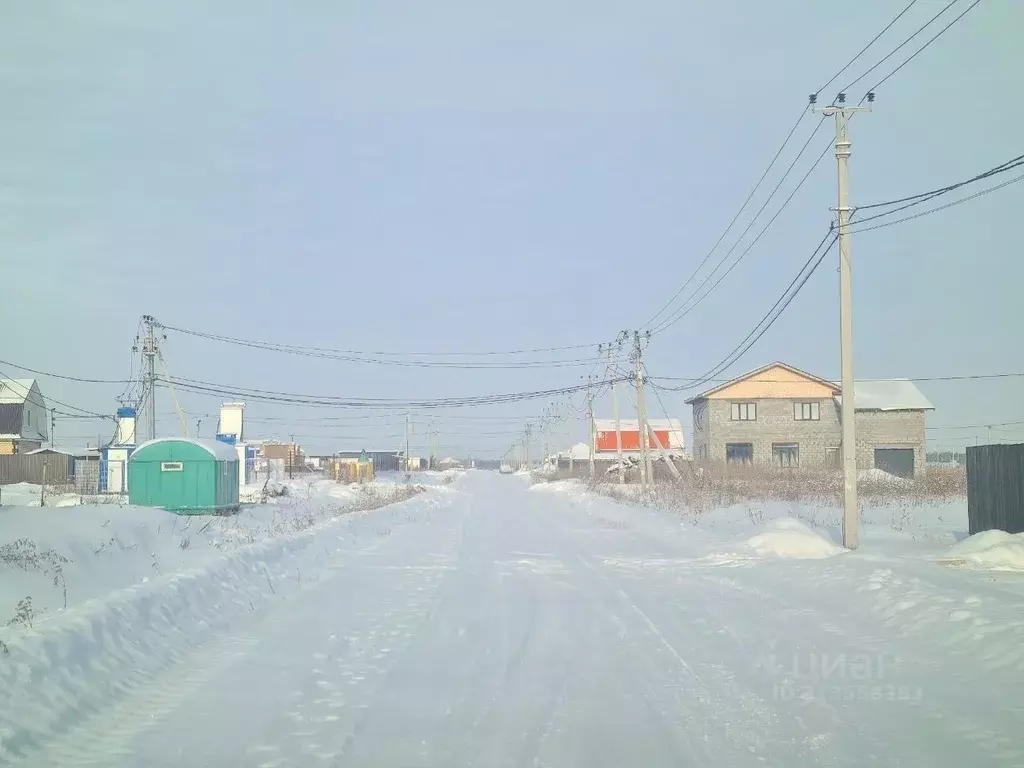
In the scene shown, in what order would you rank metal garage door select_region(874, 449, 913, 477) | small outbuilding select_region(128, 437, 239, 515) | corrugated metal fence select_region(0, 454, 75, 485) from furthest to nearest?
1. metal garage door select_region(874, 449, 913, 477)
2. corrugated metal fence select_region(0, 454, 75, 485)
3. small outbuilding select_region(128, 437, 239, 515)

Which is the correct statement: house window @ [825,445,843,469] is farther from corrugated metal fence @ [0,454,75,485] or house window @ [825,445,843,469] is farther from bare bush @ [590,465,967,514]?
corrugated metal fence @ [0,454,75,485]

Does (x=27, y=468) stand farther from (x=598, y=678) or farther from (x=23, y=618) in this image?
(x=598, y=678)

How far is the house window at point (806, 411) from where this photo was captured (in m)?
67.2

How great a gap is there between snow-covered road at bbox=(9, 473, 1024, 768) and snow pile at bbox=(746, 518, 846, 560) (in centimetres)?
259

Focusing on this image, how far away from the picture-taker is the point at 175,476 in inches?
1213

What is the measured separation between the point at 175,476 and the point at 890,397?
50.6 meters

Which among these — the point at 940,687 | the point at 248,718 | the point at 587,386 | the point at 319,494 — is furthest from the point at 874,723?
the point at 587,386

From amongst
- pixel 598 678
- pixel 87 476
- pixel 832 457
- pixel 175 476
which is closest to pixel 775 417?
pixel 832 457

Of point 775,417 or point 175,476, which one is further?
point 775,417

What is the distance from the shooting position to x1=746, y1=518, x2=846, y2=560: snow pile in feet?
58.0

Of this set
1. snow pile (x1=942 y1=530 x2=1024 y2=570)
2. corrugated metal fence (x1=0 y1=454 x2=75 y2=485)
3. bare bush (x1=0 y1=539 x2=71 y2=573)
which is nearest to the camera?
bare bush (x1=0 y1=539 x2=71 y2=573)

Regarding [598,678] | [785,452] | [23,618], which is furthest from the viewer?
[785,452]

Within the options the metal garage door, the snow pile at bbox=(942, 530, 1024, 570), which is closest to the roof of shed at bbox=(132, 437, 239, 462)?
the snow pile at bbox=(942, 530, 1024, 570)

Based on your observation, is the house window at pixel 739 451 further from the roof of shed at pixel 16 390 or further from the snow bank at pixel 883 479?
the roof of shed at pixel 16 390
